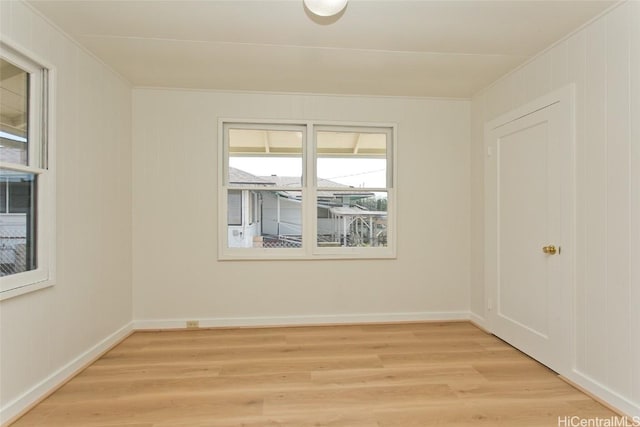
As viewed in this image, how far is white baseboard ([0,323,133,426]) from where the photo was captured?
1.95 meters

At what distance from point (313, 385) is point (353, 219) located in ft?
6.24

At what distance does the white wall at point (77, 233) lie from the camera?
2.03m

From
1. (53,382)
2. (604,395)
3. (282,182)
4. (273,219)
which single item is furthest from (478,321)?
(53,382)

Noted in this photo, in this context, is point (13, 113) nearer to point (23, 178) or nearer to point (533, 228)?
point (23, 178)

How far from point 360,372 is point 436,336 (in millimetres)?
1126

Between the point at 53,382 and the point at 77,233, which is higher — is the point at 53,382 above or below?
below

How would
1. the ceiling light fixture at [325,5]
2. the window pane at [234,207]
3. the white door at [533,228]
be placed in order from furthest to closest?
the window pane at [234,207], the white door at [533,228], the ceiling light fixture at [325,5]

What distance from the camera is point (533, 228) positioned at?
276cm

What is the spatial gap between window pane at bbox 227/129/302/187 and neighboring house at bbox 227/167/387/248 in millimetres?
11

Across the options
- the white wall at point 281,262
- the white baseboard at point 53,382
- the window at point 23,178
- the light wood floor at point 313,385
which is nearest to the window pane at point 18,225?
the window at point 23,178

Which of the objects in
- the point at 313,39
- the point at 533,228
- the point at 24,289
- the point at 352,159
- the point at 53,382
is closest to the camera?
the point at 24,289

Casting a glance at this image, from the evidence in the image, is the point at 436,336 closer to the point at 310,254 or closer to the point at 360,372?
the point at 360,372

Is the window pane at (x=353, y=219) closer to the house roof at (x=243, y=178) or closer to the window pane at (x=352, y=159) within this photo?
the window pane at (x=352, y=159)

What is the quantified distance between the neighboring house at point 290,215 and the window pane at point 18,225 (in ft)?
5.53
